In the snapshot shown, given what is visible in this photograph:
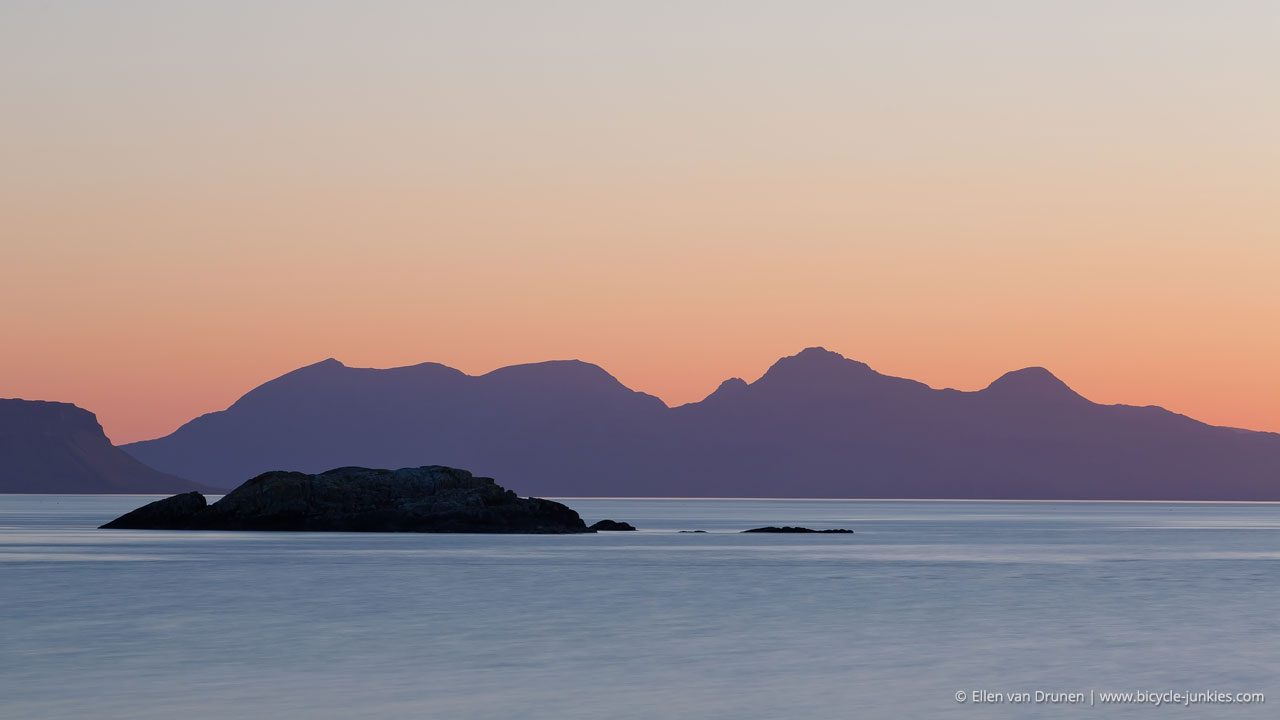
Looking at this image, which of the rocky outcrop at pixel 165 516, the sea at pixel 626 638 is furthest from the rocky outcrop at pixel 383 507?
the sea at pixel 626 638

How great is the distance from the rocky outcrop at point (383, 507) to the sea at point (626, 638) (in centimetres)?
5061

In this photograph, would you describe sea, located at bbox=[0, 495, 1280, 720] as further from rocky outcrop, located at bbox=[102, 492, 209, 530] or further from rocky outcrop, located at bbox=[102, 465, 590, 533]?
rocky outcrop, located at bbox=[102, 492, 209, 530]

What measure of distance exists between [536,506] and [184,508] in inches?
1344

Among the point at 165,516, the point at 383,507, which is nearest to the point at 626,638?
the point at 383,507

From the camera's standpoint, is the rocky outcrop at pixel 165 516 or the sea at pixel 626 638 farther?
the rocky outcrop at pixel 165 516

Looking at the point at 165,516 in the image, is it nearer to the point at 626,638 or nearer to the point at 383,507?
the point at 383,507

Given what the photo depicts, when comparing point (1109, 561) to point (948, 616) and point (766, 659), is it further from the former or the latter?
point (766, 659)

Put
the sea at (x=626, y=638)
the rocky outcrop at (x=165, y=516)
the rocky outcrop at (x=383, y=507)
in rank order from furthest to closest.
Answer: the rocky outcrop at (x=165, y=516)
the rocky outcrop at (x=383, y=507)
the sea at (x=626, y=638)

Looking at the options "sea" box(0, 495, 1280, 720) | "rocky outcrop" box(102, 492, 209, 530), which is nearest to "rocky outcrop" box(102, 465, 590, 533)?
"rocky outcrop" box(102, 492, 209, 530)

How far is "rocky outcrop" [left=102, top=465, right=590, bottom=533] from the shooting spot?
144 m

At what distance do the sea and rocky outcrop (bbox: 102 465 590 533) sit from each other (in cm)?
5061

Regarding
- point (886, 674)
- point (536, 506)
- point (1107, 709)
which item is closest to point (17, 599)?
point (886, 674)

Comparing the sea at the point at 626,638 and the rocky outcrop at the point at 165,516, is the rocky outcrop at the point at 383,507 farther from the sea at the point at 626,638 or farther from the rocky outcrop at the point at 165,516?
the sea at the point at 626,638

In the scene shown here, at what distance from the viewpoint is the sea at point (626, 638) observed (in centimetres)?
3234
